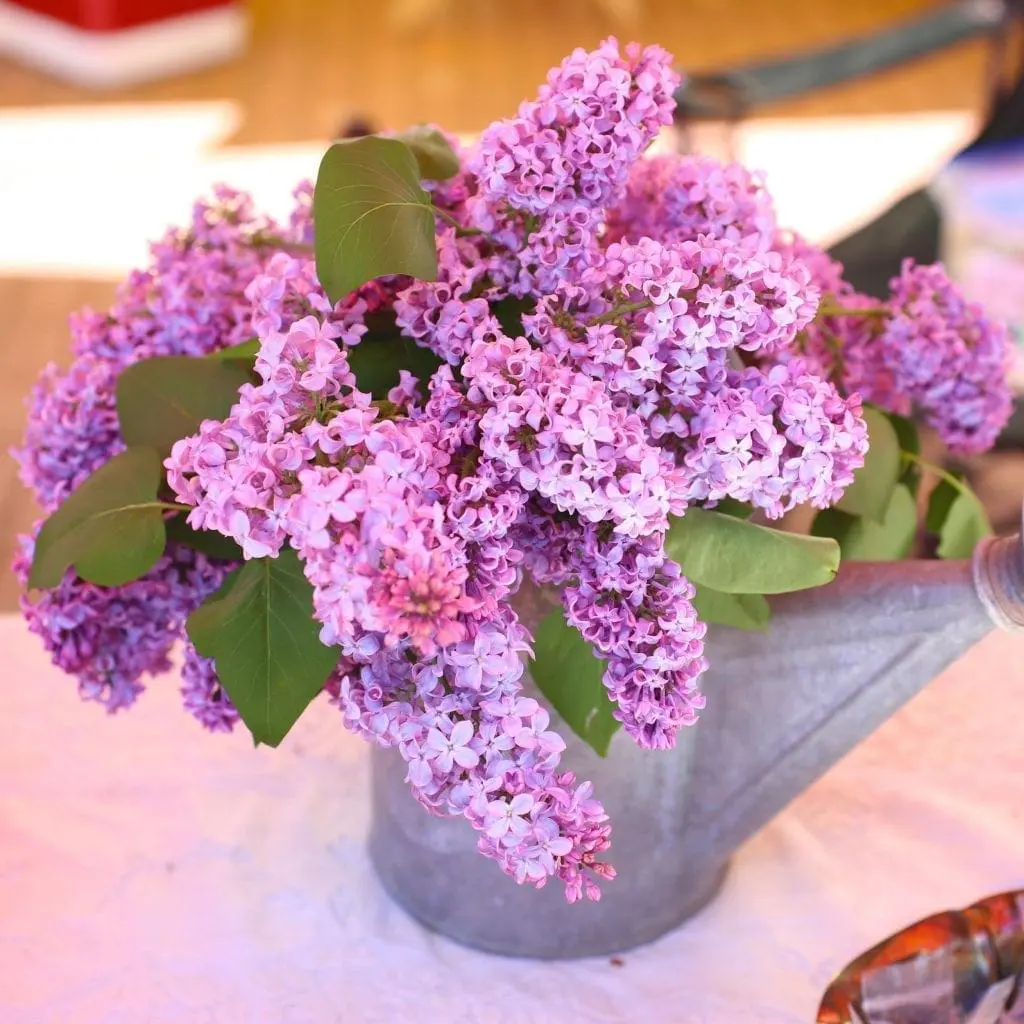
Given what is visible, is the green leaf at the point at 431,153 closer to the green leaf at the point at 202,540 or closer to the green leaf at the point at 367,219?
the green leaf at the point at 367,219

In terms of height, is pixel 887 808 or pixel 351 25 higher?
pixel 887 808

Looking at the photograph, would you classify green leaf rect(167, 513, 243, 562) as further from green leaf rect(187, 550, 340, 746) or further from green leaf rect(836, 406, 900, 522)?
green leaf rect(836, 406, 900, 522)

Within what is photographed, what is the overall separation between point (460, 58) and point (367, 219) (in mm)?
3853

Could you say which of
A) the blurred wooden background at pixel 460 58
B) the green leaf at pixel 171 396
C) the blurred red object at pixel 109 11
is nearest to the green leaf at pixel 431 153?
the green leaf at pixel 171 396

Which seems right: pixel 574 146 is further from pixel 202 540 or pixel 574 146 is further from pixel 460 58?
pixel 460 58

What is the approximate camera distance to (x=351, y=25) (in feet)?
14.8

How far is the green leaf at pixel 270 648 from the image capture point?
53cm

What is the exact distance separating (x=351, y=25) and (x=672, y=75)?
13.9 ft

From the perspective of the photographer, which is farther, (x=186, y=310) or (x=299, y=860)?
(x=299, y=860)

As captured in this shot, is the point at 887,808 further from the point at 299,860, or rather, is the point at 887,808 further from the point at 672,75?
the point at 672,75

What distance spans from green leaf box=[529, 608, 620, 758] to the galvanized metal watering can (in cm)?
3

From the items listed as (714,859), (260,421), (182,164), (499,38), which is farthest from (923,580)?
(499,38)

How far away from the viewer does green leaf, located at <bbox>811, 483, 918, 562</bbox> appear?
26.2 inches

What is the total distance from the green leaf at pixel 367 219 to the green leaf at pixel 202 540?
0.44ft
